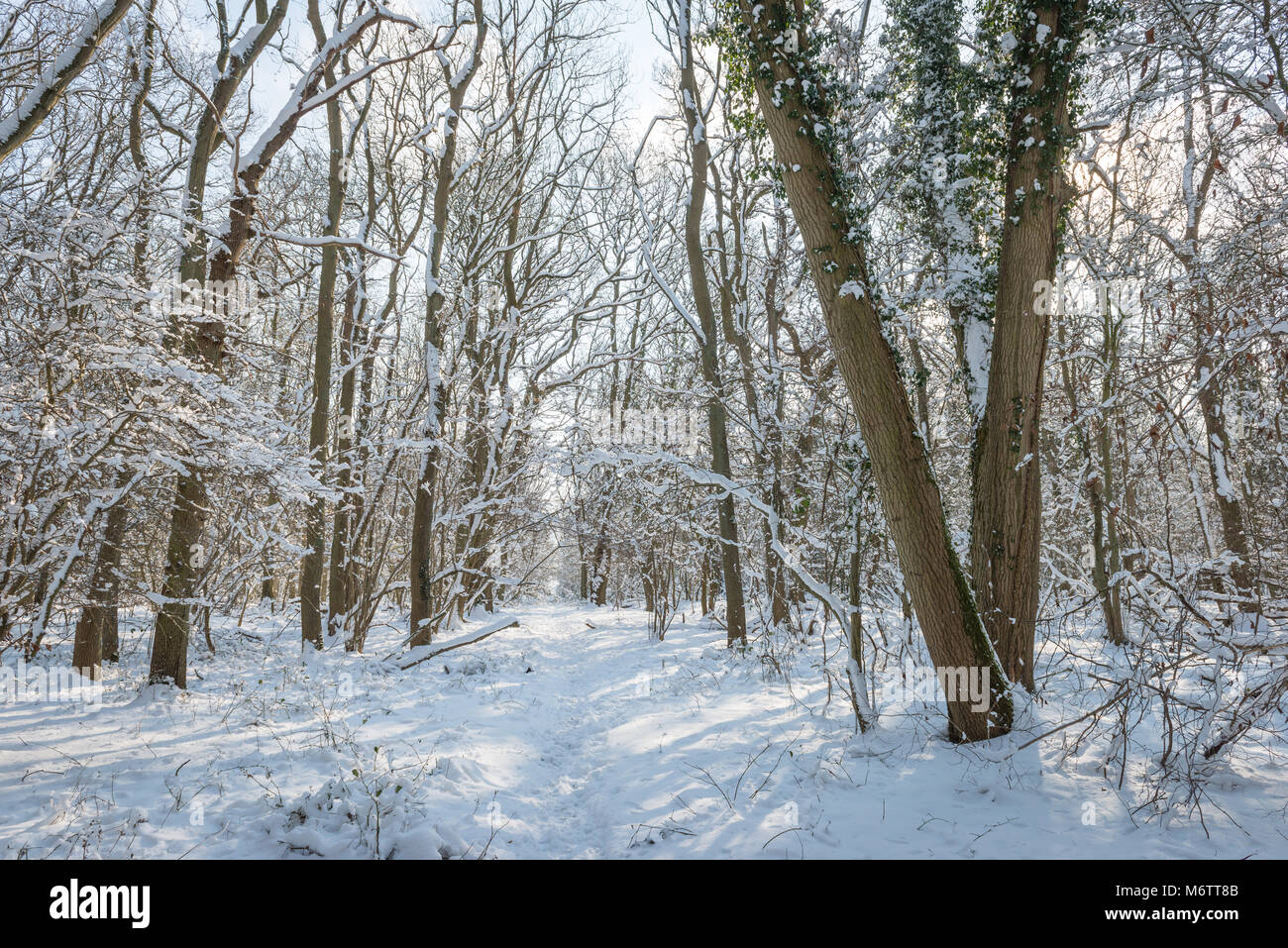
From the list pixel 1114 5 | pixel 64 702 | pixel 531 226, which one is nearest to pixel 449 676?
pixel 64 702

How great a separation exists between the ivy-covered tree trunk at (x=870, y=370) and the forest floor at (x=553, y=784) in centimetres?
64

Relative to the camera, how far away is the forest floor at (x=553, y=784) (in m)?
3.30

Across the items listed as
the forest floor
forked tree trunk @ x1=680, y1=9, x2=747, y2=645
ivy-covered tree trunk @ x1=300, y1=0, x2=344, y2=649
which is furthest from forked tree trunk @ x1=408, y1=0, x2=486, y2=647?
forked tree trunk @ x1=680, y1=9, x2=747, y2=645

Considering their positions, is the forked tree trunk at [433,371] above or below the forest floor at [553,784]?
above

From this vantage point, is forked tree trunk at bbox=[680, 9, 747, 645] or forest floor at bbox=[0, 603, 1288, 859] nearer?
forest floor at bbox=[0, 603, 1288, 859]

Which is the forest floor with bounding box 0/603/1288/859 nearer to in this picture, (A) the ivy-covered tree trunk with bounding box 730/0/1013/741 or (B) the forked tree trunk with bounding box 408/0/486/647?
(A) the ivy-covered tree trunk with bounding box 730/0/1013/741

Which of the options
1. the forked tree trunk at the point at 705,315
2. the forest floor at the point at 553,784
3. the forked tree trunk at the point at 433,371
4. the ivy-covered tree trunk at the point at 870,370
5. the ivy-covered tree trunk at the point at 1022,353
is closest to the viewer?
the forest floor at the point at 553,784

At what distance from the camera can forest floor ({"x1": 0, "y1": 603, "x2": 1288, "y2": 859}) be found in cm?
330

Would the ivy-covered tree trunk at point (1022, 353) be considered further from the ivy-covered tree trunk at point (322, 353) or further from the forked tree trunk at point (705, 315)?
the ivy-covered tree trunk at point (322, 353)

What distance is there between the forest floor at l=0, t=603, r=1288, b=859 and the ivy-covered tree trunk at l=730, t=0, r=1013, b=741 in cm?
64

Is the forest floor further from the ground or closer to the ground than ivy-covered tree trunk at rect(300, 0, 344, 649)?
closer to the ground

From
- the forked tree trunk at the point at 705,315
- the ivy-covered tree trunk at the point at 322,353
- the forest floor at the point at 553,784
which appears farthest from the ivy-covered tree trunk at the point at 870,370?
the ivy-covered tree trunk at the point at 322,353

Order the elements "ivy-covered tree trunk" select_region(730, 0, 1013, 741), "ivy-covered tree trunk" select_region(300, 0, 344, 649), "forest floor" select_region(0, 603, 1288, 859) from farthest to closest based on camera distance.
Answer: "ivy-covered tree trunk" select_region(300, 0, 344, 649)
"ivy-covered tree trunk" select_region(730, 0, 1013, 741)
"forest floor" select_region(0, 603, 1288, 859)
